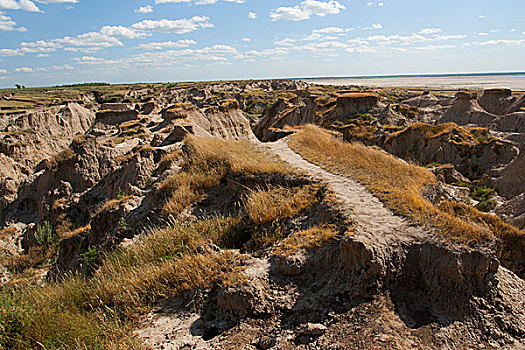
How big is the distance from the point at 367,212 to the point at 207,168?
486 centimetres

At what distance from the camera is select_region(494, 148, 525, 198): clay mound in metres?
17.0

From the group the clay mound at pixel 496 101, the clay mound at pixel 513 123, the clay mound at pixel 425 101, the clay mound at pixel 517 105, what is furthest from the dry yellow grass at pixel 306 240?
the clay mound at pixel 425 101

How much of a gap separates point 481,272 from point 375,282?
1374 mm

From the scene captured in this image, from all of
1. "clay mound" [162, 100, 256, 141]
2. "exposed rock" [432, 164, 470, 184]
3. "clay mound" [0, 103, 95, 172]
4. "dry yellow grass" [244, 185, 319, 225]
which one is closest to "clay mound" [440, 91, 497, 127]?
"exposed rock" [432, 164, 470, 184]

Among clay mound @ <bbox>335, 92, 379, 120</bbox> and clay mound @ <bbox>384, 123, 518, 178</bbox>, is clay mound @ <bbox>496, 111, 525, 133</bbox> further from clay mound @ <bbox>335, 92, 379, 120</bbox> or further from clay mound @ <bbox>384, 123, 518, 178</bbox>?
clay mound @ <bbox>335, 92, 379, 120</bbox>

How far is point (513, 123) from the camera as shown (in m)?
33.3

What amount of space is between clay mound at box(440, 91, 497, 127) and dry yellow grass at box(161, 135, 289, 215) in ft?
123

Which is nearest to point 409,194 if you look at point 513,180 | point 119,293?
point 119,293

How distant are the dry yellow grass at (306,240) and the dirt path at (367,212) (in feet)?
1.58

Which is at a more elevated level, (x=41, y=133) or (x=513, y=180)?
(x=41, y=133)

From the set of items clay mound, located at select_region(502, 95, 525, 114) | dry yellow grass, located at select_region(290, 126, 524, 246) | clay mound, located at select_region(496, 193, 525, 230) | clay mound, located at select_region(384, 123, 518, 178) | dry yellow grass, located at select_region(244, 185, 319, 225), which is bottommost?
clay mound, located at select_region(496, 193, 525, 230)

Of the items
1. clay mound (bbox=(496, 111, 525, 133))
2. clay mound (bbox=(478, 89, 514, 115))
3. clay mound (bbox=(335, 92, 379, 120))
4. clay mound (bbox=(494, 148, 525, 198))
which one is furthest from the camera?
clay mound (bbox=(478, 89, 514, 115))

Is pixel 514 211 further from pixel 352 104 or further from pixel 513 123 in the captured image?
pixel 513 123

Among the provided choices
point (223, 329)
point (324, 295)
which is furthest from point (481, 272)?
point (223, 329)
